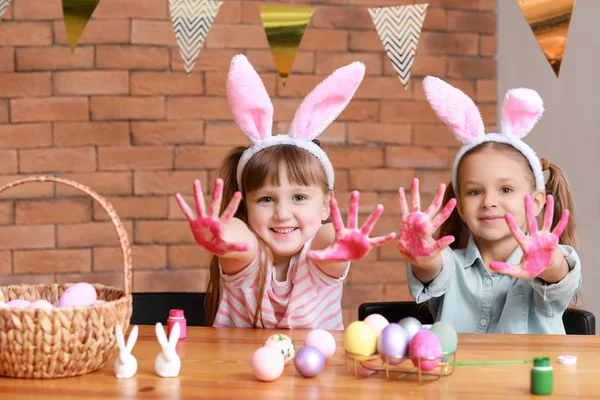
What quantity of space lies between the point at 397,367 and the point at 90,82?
1.81 m

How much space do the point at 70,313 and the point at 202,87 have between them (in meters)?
1.68

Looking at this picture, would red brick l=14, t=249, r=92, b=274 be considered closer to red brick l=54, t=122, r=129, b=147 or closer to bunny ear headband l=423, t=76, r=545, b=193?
red brick l=54, t=122, r=129, b=147

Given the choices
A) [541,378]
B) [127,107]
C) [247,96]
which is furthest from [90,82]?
[541,378]

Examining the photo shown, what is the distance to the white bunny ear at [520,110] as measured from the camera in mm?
1727

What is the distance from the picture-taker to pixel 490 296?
70.4 inches

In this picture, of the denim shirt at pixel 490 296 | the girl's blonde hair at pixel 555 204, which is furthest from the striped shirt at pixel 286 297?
the girl's blonde hair at pixel 555 204

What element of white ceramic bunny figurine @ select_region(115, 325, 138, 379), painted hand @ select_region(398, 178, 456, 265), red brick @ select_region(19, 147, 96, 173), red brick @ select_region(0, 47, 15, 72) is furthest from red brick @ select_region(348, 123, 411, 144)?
white ceramic bunny figurine @ select_region(115, 325, 138, 379)

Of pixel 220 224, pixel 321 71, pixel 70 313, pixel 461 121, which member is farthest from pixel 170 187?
pixel 70 313

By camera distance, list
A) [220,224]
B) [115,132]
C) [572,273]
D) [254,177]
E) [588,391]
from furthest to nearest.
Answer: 1. [115,132]
2. [254,177]
3. [572,273]
4. [220,224]
5. [588,391]

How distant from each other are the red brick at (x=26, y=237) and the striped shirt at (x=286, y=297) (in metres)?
1.11

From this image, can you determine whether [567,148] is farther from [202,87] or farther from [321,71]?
[202,87]

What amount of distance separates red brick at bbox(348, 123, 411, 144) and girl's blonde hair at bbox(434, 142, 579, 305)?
0.76 meters

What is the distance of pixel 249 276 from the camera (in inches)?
67.6

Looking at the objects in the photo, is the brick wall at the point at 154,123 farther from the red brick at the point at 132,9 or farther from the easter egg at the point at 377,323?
the easter egg at the point at 377,323
